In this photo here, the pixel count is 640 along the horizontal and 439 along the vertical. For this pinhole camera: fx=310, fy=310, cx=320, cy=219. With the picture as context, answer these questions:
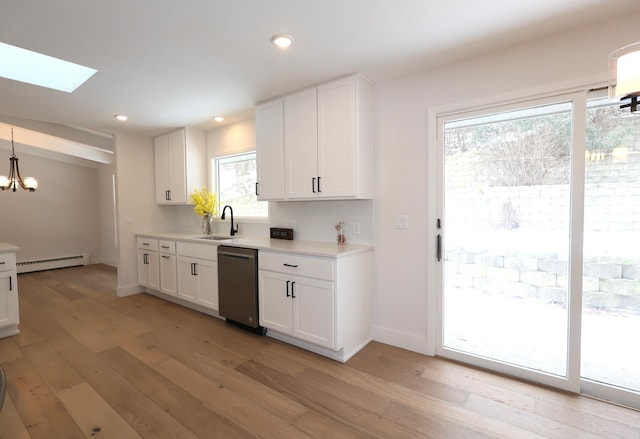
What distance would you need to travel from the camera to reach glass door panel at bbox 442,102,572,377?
2.24 m

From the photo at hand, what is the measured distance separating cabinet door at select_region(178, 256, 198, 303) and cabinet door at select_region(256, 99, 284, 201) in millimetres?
1306

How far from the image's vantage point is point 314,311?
105 inches

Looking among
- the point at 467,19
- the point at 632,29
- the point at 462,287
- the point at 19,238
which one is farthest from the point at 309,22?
the point at 19,238

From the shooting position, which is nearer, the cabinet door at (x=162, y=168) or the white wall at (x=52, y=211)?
the cabinet door at (x=162, y=168)

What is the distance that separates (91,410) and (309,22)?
2.87m

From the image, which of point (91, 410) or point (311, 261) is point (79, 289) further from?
point (311, 261)

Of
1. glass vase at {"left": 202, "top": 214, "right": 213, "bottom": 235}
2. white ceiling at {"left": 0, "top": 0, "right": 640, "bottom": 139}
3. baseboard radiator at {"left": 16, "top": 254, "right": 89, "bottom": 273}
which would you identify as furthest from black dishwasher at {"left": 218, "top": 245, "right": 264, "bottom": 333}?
baseboard radiator at {"left": 16, "top": 254, "right": 89, "bottom": 273}

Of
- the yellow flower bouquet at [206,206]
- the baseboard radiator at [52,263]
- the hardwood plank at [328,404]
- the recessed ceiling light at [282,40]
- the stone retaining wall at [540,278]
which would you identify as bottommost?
the hardwood plank at [328,404]

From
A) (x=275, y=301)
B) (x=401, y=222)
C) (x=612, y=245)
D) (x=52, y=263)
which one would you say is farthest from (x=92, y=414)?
(x=52, y=263)

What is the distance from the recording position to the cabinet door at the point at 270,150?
125 inches

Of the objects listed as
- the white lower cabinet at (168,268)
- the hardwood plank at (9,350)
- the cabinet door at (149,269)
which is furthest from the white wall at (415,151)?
the hardwood plank at (9,350)

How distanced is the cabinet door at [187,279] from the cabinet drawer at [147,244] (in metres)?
0.65

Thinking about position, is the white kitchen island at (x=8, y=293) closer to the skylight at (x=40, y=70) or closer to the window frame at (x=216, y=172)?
the skylight at (x=40, y=70)

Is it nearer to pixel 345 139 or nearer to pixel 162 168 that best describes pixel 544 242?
pixel 345 139
